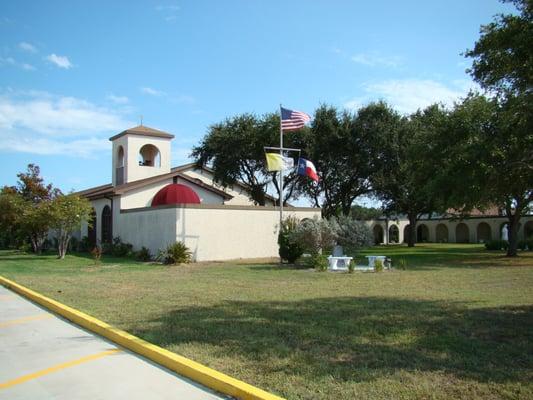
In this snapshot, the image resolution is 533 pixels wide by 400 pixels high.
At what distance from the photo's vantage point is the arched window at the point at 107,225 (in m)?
31.4

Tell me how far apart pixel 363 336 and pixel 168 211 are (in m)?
18.4

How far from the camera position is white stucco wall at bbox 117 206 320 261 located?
79.9 feet

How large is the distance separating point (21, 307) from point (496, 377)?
957 cm

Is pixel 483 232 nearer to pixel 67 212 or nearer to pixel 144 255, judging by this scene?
pixel 144 255

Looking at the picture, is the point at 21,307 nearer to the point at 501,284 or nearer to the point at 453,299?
the point at 453,299

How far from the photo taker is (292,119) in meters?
24.6

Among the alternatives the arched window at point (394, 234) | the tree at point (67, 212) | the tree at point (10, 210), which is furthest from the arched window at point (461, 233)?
the tree at point (10, 210)

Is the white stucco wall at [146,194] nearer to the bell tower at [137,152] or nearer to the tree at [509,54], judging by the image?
the bell tower at [137,152]

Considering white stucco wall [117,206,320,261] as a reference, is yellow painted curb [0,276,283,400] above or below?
below

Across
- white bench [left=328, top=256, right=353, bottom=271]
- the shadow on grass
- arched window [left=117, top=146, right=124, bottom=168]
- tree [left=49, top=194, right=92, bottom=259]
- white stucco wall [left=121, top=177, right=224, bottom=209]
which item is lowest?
the shadow on grass

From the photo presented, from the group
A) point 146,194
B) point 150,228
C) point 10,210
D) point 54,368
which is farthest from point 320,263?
point 10,210

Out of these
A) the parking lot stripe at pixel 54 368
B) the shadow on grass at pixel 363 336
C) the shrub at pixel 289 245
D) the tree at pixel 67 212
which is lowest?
the parking lot stripe at pixel 54 368

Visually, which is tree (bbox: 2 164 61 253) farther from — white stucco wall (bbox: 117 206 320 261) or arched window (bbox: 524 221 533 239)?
arched window (bbox: 524 221 533 239)

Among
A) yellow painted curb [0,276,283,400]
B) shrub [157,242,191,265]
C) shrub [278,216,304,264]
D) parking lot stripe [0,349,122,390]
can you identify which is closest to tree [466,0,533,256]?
yellow painted curb [0,276,283,400]
